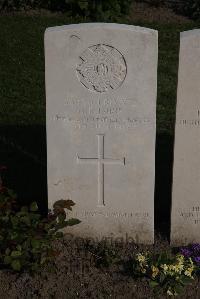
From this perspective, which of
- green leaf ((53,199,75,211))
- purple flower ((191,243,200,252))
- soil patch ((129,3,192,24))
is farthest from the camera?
soil patch ((129,3,192,24))

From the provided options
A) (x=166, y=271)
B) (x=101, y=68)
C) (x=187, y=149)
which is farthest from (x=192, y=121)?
(x=166, y=271)

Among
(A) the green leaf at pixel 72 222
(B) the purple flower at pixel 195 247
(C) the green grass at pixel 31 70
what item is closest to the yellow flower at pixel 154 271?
(B) the purple flower at pixel 195 247

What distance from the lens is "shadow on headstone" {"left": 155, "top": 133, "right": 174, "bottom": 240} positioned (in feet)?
18.1

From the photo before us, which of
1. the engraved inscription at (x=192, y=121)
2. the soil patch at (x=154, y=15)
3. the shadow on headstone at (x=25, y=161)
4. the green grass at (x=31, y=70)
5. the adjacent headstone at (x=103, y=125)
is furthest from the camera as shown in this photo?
the soil patch at (x=154, y=15)

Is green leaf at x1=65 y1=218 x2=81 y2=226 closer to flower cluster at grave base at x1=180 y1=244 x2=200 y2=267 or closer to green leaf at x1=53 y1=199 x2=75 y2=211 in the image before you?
green leaf at x1=53 y1=199 x2=75 y2=211

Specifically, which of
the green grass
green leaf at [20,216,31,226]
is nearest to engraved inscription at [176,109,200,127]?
green leaf at [20,216,31,226]

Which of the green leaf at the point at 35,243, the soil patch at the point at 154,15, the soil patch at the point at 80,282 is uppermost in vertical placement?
the soil patch at the point at 154,15

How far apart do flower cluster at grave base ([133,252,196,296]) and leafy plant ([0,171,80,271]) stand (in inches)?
24.1

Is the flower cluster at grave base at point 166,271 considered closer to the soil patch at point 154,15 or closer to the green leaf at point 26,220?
the green leaf at point 26,220

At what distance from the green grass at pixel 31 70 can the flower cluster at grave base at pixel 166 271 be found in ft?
9.57

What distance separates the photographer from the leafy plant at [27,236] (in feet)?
15.1

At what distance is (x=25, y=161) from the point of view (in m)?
6.78

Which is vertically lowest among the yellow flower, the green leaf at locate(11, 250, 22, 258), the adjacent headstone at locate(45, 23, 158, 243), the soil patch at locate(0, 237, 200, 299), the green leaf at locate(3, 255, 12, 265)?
the soil patch at locate(0, 237, 200, 299)

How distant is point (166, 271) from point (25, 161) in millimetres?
2650
